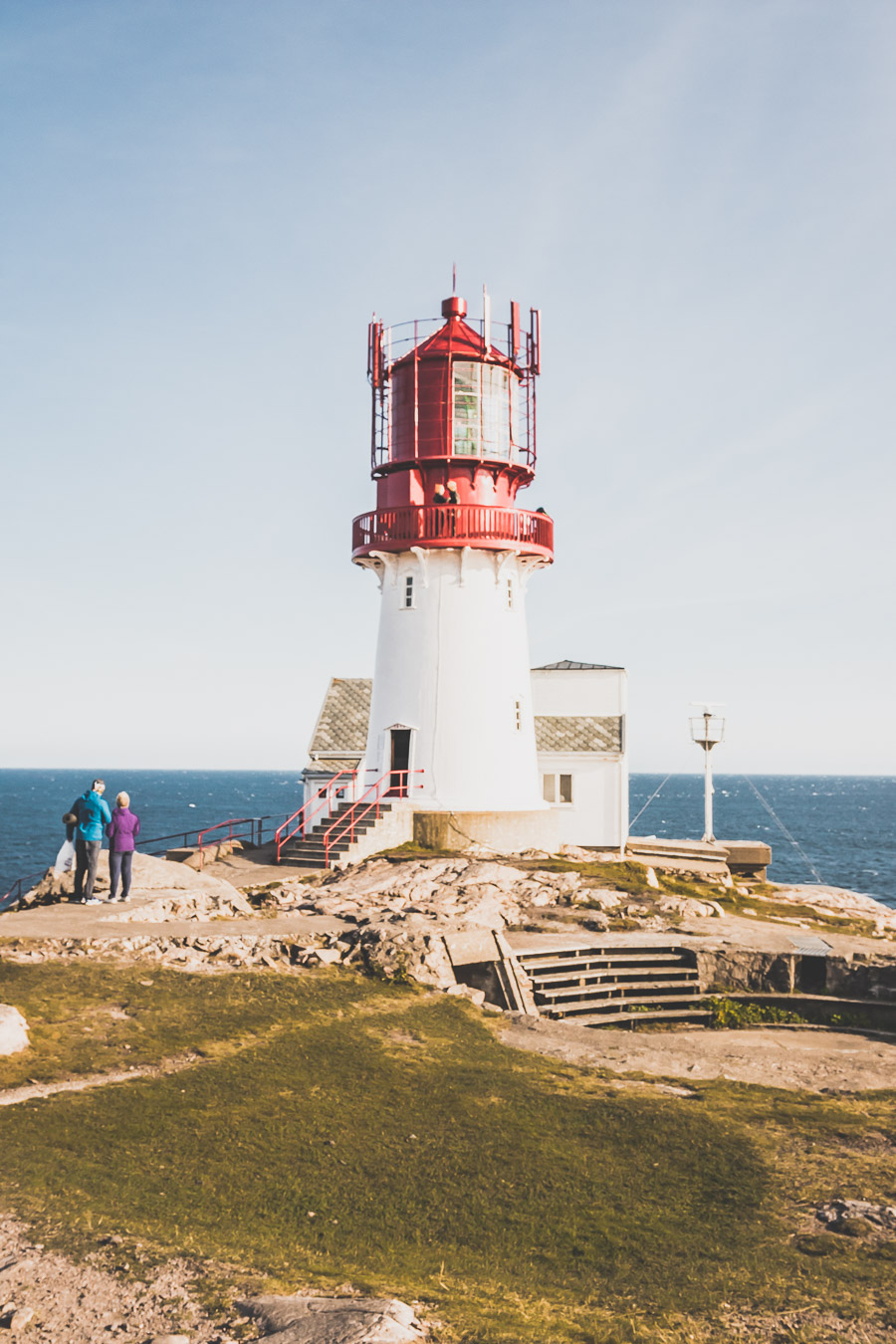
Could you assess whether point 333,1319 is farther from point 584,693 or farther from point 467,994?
point 584,693

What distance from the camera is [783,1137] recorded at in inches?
397

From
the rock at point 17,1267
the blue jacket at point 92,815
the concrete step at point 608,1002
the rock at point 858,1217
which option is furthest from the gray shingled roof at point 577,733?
the rock at point 17,1267

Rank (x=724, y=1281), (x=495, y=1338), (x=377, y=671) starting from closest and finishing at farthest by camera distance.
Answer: (x=495, y=1338)
(x=724, y=1281)
(x=377, y=671)

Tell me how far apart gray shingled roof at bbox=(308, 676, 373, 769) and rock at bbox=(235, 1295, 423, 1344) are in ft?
103

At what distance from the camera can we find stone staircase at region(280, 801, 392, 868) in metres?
25.2

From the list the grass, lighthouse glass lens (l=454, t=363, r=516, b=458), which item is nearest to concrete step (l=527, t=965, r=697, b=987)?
the grass

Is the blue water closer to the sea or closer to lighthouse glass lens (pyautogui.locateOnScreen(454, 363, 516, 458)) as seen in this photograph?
the sea

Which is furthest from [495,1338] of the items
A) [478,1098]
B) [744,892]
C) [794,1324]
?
[744,892]

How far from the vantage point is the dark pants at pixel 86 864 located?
54.9ft

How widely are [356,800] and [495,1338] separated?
22.2 metres

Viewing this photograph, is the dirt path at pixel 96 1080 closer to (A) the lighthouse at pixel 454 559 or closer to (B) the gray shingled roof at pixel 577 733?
(A) the lighthouse at pixel 454 559

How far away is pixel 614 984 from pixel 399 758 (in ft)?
41.8

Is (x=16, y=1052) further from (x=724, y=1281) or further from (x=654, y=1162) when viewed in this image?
(x=724, y=1281)

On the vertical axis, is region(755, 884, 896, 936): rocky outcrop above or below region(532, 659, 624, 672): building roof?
below
